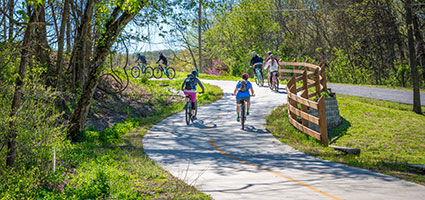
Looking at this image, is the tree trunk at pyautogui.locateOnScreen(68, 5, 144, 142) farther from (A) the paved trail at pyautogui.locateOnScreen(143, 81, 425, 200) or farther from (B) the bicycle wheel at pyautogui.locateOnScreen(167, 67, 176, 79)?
(B) the bicycle wheel at pyautogui.locateOnScreen(167, 67, 176, 79)

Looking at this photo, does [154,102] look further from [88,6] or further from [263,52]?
[263,52]

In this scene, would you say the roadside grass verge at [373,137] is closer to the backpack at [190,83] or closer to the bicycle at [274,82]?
the backpack at [190,83]

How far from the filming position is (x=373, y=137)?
17359 mm

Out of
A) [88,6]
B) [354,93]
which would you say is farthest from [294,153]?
[354,93]

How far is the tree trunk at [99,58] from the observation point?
13.5 meters

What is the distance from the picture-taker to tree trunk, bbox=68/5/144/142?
1350 centimetres

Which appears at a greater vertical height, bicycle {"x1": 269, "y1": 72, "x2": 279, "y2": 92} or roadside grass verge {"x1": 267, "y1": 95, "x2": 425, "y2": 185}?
bicycle {"x1": 269, "y1": 72, "x2": 279, "y2": 92}

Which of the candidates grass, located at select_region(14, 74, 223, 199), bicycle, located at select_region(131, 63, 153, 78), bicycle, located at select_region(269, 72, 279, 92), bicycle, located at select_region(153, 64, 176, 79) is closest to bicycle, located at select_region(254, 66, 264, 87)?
bicycle, located at select_region(269, 72, 279, 92)

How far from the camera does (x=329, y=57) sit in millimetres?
42125

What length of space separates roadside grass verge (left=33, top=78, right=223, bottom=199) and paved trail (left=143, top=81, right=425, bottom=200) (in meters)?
0.48

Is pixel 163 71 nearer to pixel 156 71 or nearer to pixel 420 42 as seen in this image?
pixel 156 71

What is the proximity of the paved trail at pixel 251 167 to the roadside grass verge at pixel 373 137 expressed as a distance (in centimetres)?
60

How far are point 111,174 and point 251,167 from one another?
3.58 metres

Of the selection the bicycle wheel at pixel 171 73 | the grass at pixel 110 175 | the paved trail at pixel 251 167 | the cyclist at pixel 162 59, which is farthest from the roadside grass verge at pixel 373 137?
the bicycle wheel at pixel 171 73
